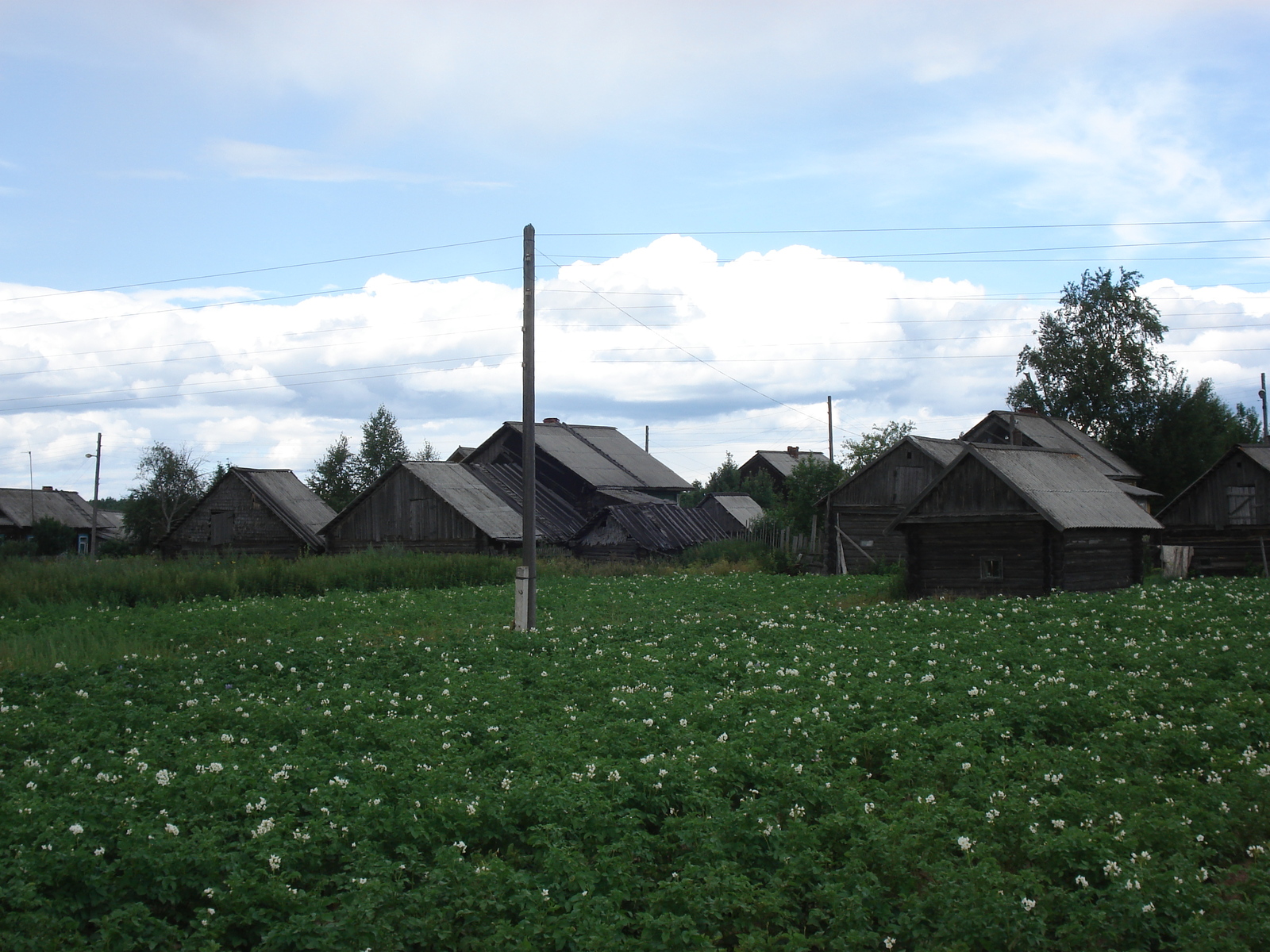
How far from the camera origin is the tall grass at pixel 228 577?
1010 inches

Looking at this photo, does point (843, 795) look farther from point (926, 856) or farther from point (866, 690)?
point (866, 690)

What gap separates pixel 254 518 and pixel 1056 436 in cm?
4418

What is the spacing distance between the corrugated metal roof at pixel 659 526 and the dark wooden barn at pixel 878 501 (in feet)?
22.4

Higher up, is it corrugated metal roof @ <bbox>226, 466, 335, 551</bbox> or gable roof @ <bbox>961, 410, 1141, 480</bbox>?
gable roof @ <bbox>961, 410, 1141, 480</bbox>

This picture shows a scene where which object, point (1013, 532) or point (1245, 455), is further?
point (1245, 455)

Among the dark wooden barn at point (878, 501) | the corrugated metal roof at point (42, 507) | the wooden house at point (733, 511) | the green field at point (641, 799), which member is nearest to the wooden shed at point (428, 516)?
the wooden house at point (733, 511)

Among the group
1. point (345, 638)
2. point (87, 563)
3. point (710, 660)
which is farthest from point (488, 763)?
point (87, 563)

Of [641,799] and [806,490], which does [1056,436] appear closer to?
[806,490]

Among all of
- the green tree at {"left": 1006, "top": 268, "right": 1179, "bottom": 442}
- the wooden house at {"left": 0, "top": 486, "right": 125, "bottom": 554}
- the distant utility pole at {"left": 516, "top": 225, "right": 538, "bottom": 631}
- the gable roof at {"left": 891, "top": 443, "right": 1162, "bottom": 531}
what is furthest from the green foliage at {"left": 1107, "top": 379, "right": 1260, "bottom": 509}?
the wooden house at {"left": 0, "top": 486, "right": 125, "bottom": 554}

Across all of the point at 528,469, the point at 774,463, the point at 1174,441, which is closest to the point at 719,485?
the point at 774,463

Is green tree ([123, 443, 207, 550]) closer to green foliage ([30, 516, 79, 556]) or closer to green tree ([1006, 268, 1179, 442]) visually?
green foliage ([30, 516, 79, 556])

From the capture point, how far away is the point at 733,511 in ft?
186

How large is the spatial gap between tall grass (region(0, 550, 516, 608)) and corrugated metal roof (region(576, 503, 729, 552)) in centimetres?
1065

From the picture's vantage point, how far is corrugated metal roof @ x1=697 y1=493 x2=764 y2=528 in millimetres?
55875
